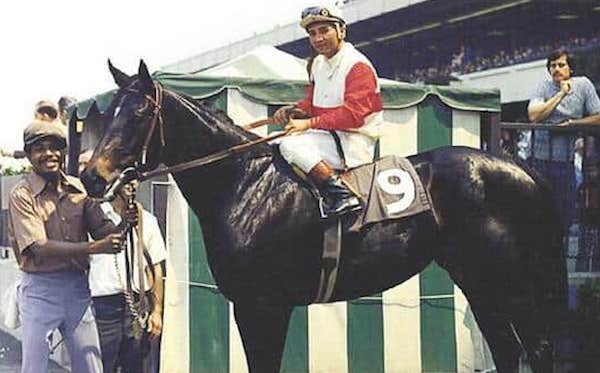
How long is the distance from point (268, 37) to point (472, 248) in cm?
1622

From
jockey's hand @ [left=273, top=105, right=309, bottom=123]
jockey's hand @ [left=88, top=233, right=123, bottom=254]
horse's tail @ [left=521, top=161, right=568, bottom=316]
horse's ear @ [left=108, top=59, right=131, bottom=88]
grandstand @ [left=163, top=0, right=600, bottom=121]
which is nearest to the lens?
jockey's hand @ [left=88, top=233, right=123, bottom=254]

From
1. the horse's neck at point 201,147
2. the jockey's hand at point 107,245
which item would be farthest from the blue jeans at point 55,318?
the horse's neck at point 201,147

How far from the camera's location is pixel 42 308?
4879 mm

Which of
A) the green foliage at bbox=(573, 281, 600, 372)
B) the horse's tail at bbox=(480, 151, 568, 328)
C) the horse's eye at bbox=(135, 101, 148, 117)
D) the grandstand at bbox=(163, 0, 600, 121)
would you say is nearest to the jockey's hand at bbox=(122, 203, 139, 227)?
the horse's eye at bbox=(135, 101, 148, 117)

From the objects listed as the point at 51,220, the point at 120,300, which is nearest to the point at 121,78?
the point at 51,220

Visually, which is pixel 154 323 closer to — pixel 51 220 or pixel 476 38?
pixel 51 220

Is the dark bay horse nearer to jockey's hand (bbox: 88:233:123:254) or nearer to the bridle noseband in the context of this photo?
the bridle noseband

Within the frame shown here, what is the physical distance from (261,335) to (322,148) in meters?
1.08

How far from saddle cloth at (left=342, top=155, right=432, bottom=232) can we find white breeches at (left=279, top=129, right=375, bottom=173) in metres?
0.08

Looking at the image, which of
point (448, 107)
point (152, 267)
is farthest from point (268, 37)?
point (152, 267)

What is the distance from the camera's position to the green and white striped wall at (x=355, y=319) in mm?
7543

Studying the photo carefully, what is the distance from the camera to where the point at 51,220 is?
16.2 feet

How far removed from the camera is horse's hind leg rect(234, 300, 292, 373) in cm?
504

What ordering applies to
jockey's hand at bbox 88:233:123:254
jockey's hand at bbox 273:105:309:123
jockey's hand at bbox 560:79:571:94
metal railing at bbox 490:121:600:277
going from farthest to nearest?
1. jockey's hand at bbox 560:79:571:94
2. metal railing at bbox 490:121:600:277
3. jockey's hand at bbox 273:105:309:123
4. jockey's hand at bbox 88:233:123:254
